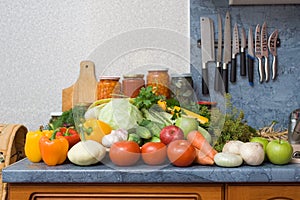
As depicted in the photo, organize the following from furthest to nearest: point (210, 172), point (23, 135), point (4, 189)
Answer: point (23, 135) < point (4, 189) < point (210, 172)

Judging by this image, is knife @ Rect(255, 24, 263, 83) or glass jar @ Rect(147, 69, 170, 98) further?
knife @ Rect(255, 24, 263, 83)

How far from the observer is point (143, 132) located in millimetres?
1726

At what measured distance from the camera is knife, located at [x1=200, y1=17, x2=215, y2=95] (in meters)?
2.35

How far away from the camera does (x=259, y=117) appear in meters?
2.39

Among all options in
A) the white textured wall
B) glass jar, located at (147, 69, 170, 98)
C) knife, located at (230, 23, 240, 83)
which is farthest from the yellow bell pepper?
knife, located at (230, 23, 240, 83)

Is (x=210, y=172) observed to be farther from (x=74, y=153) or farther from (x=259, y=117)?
(x=259, y=117)

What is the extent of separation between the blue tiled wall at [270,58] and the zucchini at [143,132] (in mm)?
709

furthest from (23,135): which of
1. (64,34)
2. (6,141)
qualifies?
(64,34)

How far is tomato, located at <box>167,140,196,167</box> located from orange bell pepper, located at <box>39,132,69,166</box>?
35 centimetres

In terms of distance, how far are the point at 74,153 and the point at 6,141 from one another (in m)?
0.51

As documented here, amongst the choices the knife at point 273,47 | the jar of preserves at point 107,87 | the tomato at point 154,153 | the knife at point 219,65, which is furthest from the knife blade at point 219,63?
the tomato at point 154,153

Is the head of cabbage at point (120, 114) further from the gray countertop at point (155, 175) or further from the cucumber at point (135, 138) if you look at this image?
the gray countertop at point (155, 175)

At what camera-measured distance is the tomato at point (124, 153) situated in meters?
1.58

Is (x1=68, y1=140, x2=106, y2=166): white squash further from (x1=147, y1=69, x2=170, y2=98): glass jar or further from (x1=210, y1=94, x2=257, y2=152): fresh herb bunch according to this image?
(x1=147, y1=69, x2=170, y2=98): glass jar
